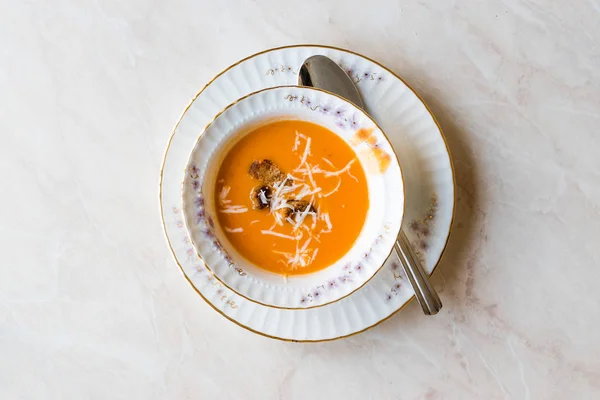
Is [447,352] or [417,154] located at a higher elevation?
[417,154]

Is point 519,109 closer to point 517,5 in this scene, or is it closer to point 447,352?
point 517,5

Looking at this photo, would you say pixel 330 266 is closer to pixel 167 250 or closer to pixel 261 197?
pixel 261 197

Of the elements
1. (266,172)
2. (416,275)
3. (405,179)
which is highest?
(266,172)

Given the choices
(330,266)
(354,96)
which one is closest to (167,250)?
(330,266)

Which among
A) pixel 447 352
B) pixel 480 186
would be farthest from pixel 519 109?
pixel 447 352

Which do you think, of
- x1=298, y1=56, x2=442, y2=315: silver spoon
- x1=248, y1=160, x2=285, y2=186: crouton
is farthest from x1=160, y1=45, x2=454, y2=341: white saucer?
x1=248, y1=160, x2=285, y2=186: crouton
